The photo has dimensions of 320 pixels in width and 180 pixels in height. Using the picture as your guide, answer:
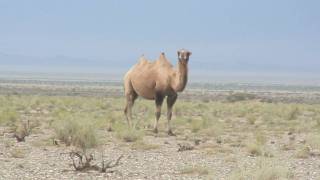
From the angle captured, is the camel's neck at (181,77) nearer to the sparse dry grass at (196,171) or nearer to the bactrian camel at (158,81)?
the bactrian camel at (158,81)

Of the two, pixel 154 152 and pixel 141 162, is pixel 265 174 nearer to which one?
pixel 141 162

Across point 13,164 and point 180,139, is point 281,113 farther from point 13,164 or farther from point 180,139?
point 13,164

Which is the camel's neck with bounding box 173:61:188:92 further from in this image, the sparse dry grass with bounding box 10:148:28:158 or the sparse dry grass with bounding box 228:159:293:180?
the sparse dry grass with bounding box 228:159:293:180

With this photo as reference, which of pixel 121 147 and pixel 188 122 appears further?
pixel 188 122

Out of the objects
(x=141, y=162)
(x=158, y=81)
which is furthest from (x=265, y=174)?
(x=158, y=81)

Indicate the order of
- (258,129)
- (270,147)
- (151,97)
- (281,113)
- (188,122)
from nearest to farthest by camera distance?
(270,147)
(151,97)
(258,129)
(188,122)
(281,113)

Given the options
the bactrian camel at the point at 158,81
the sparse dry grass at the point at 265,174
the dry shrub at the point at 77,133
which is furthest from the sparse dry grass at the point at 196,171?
the bactrian camel at the point at 158,81

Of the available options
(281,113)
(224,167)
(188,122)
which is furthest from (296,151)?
(281,113)

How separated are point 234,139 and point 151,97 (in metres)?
3.10

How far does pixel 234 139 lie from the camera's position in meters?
22.4

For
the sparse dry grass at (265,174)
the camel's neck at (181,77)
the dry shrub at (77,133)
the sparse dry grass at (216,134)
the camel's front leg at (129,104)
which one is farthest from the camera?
the camel's front leg at (129,104)

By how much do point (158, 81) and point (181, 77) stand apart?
176 centimetres

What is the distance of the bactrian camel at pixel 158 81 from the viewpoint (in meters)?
21.6

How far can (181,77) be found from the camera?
21.6 metres
